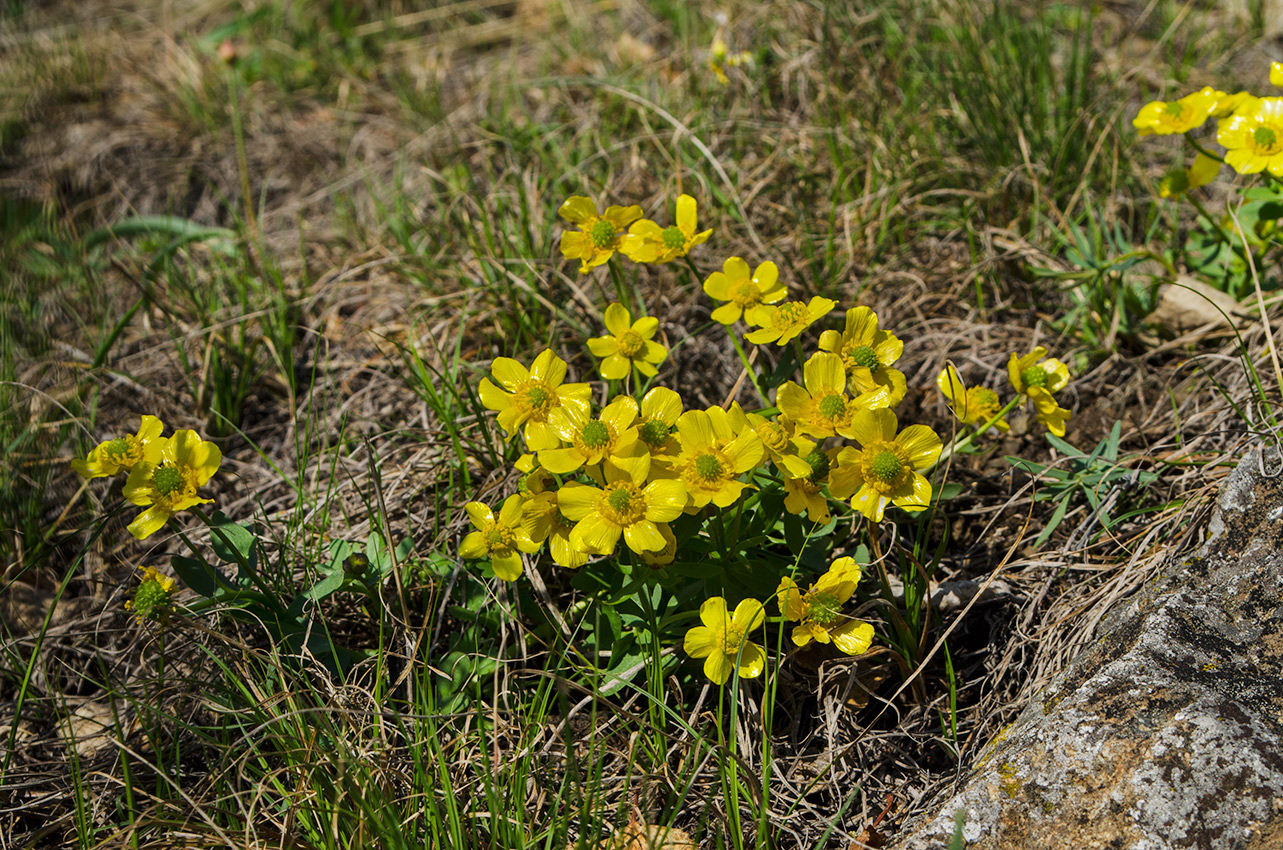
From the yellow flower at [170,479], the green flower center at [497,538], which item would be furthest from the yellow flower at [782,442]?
the yellow flower at [170,479]

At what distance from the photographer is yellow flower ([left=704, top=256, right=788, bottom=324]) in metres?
1.77

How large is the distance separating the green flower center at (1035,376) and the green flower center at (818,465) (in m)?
0.50

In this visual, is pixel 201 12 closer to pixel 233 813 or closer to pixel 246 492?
pixel 246 492

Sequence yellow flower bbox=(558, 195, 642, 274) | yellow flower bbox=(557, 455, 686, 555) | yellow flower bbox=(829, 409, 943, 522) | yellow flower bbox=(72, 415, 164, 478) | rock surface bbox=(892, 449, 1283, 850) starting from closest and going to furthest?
1. rock surface bbox=(892, 449, 1283, 850)
2. yellow flower bbox=(557, 455, 686, 555)
3. yellow flower bbox=(829, 409, 943, 522)
4. yellow flower bbox=(72, 415, 164, 478)
5. yellow flower bbox=(558, 195, 642, 274)

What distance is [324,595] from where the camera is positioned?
1.76 metres

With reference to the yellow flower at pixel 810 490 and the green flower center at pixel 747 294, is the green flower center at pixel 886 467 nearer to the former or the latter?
the yellow flower at pixel 810 490

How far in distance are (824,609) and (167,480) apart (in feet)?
3.98

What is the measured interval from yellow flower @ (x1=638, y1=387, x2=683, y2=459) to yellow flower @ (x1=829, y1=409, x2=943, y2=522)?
29cm

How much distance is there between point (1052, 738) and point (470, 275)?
Result: 6.77 ft

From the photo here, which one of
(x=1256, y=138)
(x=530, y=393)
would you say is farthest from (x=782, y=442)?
(x=1256, y=138)

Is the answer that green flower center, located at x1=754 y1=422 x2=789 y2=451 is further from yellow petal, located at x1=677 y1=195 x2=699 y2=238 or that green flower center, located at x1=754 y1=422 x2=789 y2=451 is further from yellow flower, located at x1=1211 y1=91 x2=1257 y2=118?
yellow flower, located at x1=1211 y1=91 x2=1257 y2=118

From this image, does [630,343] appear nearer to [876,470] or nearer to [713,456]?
[713,456]

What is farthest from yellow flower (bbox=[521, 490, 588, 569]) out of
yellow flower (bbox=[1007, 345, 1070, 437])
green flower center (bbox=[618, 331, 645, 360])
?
yellow flower (bbox=[1007, 345, 1070, 437])

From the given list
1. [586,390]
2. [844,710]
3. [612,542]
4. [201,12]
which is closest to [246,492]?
[586,390]
